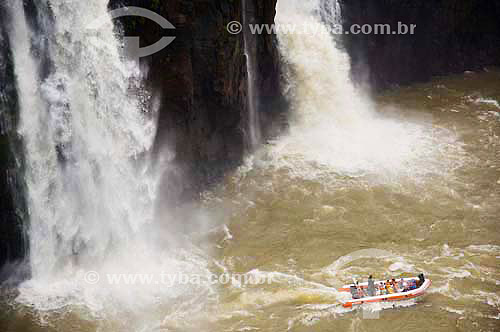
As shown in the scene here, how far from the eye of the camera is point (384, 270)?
51.0 feet

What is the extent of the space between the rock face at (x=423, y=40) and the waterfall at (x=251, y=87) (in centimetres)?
605

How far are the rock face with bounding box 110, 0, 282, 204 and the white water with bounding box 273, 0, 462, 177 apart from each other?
8.24 ft

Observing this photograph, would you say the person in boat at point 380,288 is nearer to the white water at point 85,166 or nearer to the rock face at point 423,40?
the white water at point 85,166

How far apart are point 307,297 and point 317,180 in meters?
5.94

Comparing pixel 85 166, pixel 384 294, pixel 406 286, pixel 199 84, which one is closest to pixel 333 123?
pixel 199 84

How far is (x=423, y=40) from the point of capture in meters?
27.5

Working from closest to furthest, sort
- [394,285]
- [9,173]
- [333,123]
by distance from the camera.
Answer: [394,285] → [9,173] → [333,123]

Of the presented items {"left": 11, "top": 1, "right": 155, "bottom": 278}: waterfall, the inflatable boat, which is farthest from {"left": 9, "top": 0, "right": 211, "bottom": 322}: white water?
the inflatable boat

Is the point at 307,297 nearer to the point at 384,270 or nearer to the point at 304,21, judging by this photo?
the point at 384,270

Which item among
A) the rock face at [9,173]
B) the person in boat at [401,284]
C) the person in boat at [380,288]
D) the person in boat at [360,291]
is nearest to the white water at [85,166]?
the rock face at [9,173]

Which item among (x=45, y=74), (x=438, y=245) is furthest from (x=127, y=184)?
(x=438, y=245)

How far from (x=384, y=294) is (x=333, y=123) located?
10580 millimetres

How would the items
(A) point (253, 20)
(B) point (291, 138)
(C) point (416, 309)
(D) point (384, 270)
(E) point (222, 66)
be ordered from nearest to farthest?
(C) point (416, 309)
(D) point (384, 270)
(E) point (222, 66)
(A) point (253, 20)
(B) point (291, 138)

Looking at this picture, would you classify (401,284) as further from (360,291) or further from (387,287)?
(360,291)
